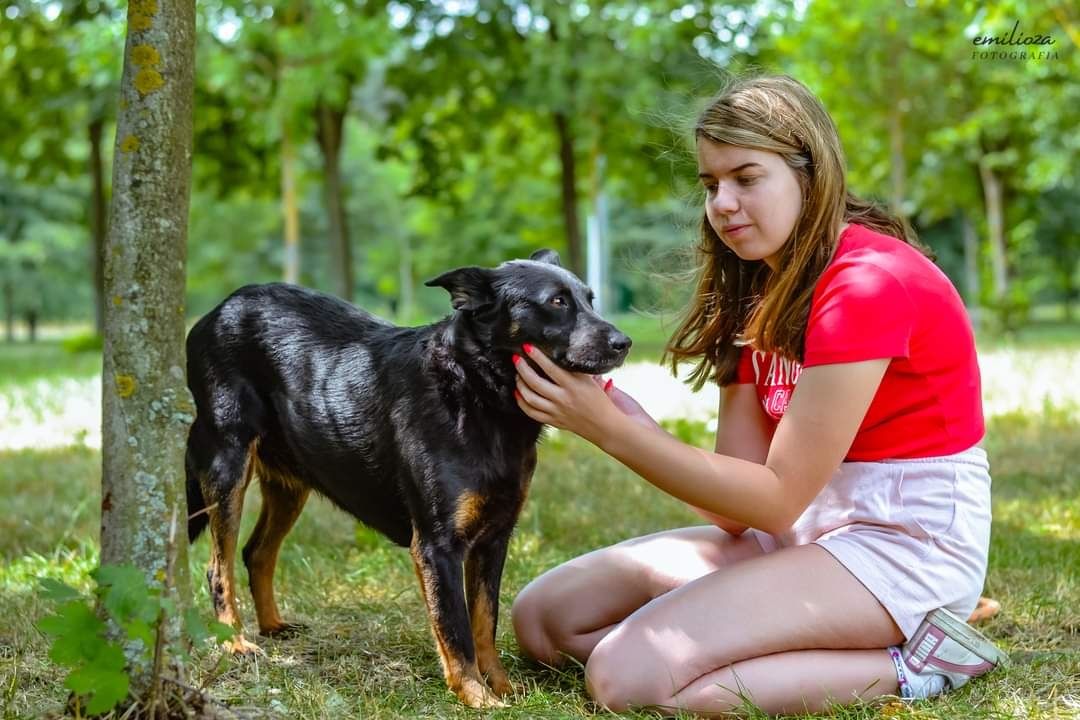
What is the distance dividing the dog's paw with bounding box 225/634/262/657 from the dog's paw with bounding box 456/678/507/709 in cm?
79

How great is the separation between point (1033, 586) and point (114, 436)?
136 inches

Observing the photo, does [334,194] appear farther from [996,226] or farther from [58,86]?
[996,226]

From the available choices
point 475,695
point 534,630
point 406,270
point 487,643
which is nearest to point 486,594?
point 487,643

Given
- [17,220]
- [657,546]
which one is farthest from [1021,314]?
[17,220]

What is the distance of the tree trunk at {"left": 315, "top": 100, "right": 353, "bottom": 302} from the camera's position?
1808cm

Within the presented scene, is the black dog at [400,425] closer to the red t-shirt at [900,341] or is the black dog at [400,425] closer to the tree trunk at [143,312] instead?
the red t-shirt at [900,341]

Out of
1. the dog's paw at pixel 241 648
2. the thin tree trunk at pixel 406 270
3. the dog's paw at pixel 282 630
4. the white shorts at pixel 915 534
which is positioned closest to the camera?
the white shorts at pixel 915 534

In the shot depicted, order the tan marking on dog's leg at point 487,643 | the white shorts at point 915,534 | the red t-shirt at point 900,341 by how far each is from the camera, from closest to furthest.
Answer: the red t-shirt at point 900,341, the white shorts at point 915,534, the tan marking on dog's leg at point 487,643

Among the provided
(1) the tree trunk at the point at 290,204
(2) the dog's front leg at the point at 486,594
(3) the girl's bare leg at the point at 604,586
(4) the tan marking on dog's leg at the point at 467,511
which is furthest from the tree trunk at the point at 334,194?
(4) the tan marking on dog's leg at the point at 467,511

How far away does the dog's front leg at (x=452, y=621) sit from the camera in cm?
321

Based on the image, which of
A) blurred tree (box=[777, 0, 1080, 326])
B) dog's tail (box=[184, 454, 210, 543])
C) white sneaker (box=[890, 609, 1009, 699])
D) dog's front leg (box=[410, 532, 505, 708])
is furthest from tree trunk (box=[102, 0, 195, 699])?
blurred tree (box=[777, 0, 1080, 326])

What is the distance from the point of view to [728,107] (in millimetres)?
3217

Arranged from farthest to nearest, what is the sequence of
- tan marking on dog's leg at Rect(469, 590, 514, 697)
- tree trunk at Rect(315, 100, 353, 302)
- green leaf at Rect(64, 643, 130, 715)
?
tree trunk at Rect(315, 100, 353, 302) → tan marking on dog's leg at Rect(469, 590, 514, 697) → green leaf at Rect(64, 643, 130, 715)

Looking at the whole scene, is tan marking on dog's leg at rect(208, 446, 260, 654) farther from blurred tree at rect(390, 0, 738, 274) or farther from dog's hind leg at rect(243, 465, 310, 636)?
blurred tree at rect(390, 0, 738, 274)
